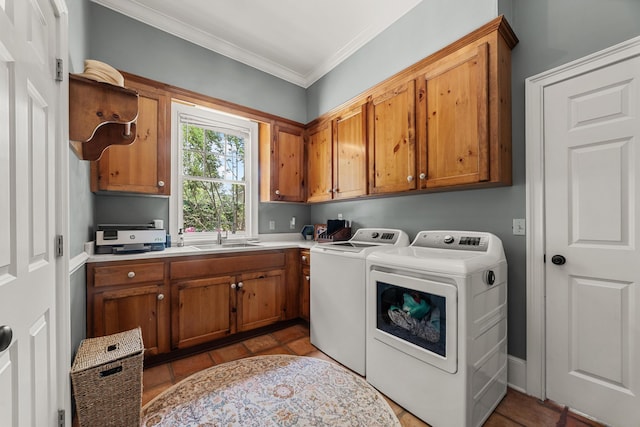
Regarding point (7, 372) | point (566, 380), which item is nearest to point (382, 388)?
point (566, 380)

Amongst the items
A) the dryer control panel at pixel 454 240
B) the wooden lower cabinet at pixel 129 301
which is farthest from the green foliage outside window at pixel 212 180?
the dryer control panel at pixel 454 240

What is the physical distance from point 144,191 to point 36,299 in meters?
1.56

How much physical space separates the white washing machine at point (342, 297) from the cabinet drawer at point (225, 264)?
1.63 feet

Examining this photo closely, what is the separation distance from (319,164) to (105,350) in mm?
2542

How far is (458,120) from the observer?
1901 millimetres

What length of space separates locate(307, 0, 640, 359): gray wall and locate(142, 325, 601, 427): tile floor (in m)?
0.32

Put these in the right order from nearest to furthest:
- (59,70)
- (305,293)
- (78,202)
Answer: (59,70), (78,202), (305,293)

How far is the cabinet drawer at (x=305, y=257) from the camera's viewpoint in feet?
9.33

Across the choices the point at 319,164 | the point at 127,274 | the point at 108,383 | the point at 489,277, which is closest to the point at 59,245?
the point at 108,383

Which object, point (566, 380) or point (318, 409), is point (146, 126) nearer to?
point (318, 409)

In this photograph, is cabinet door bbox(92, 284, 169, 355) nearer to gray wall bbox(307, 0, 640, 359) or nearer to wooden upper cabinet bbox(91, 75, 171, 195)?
wooden upper cabinet bbox(91, 75, 171, 195)

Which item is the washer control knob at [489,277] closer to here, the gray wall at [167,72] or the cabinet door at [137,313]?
the cabinet door at [137,313]

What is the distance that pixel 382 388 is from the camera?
1801 millimetres

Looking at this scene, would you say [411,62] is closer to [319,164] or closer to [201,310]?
[319,164]
